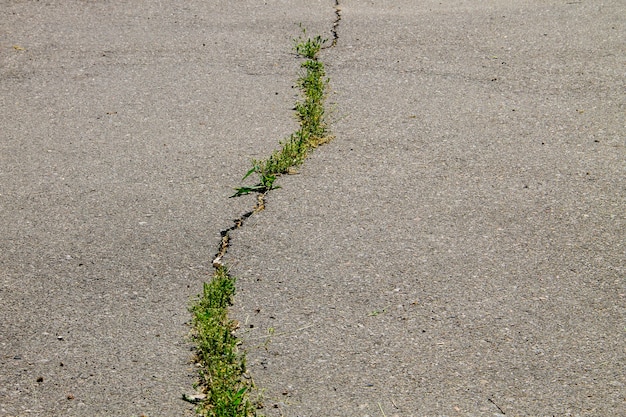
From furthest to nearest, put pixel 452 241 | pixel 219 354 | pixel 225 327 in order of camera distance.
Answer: pixel 452 241
pixel 225 327
pixel 219 354

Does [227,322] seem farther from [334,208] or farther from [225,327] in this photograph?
[334,208]

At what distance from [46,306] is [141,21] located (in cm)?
380

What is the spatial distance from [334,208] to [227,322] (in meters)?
1.14

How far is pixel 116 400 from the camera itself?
3.26m

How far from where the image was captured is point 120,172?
4.93 metres

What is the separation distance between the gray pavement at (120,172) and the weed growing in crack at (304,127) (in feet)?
0.35

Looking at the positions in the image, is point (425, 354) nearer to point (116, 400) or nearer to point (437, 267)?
point (437, 267)

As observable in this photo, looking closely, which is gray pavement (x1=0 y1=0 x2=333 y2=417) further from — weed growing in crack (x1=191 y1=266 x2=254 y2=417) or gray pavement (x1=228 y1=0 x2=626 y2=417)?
gray pavement (x1=228 y1=0 x2=626 y2=417)

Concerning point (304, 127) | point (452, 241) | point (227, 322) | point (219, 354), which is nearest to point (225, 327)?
point (227, 322)

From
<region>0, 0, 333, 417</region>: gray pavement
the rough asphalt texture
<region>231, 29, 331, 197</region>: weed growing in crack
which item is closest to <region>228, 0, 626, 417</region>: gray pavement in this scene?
the rough asphalt texture

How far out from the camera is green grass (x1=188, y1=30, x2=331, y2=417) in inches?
127

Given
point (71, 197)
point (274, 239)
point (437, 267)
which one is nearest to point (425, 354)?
point (437, 267)

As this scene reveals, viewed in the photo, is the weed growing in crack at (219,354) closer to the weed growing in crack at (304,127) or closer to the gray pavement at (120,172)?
the gray pavement at (120,172)

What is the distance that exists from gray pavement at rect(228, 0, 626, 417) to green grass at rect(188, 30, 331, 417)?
3.0 inches
